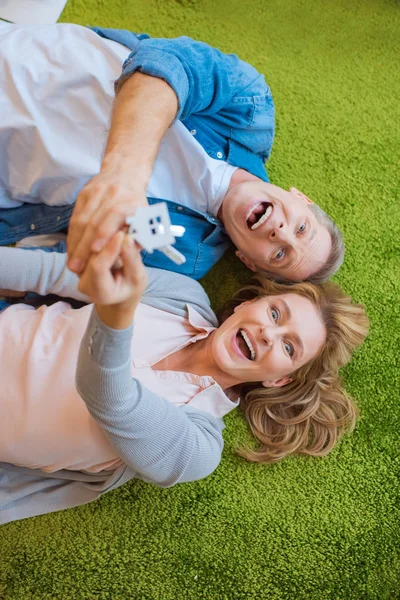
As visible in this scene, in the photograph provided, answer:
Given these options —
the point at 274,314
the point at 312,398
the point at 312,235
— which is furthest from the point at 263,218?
the point at 312,398

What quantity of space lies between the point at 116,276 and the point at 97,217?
0.09 m

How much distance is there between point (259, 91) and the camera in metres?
1.46

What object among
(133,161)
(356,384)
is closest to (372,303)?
(356,384)

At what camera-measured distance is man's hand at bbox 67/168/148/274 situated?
715 mm

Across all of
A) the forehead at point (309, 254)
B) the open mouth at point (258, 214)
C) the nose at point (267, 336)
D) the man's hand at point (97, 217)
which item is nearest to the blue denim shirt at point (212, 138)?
the open mouth at point (258, 214)

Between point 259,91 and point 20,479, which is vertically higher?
point 259,91

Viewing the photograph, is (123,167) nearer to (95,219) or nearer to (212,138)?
(95,219)

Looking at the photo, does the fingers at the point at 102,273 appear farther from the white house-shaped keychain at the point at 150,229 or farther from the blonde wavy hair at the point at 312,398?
the blonde wavy hair at the point at 312,398

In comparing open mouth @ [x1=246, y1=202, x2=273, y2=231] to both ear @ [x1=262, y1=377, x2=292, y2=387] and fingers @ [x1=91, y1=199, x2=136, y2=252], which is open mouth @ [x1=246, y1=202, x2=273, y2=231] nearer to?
ear @ [x1=262, y1=377, x2=292, y2=387]

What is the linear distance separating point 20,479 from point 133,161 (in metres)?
0.86

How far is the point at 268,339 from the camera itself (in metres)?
1.27

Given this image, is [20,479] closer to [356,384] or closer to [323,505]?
[323,505]

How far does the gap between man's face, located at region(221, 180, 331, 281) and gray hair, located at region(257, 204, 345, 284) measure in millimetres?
23

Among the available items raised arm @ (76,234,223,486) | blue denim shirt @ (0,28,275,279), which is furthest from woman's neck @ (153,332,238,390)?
blue denim shirt @ (0,28,275,279)
